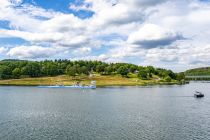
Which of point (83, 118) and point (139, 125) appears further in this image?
point (83, 118)

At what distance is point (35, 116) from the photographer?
95.9 m

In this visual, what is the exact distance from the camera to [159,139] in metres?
65.9

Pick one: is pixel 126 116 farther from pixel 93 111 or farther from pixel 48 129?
pixel 48 129

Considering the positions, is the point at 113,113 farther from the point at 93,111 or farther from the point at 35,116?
the point at 35,116

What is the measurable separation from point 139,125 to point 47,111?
40667 mm

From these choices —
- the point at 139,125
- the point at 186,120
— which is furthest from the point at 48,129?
the point at 186,120

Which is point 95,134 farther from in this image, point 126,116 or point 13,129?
point 126,116

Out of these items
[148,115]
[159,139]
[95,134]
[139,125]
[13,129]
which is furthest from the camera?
[148,115]

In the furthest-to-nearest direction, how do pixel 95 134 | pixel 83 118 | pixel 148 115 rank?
pixel 148 115 < pixel 83 118 < pixel 95 134

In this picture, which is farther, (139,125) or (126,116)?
(126,116)

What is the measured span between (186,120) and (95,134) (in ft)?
110

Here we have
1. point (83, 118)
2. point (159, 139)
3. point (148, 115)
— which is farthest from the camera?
point (148, 115)

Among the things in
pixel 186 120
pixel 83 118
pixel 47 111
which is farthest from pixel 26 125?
pixel 186 120

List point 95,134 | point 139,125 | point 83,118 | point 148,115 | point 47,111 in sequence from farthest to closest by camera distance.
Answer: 1. point 47,111
2. point 148,115
3. point 83,118
4. point 139,125
5. point 95,134
